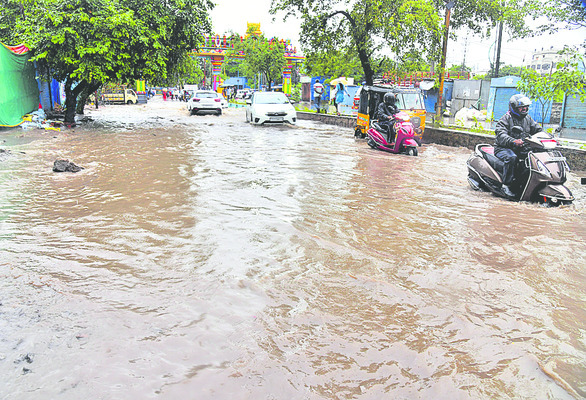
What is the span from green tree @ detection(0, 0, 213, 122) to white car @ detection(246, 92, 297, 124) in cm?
389

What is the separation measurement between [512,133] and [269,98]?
13404 mm

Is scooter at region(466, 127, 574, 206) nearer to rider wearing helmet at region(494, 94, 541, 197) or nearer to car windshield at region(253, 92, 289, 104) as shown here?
rider wearing helmet at region(494, 94, 541, 197)

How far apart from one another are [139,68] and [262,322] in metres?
14.5

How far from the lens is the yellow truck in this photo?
37.5 m

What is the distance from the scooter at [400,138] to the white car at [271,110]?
6.81 meters

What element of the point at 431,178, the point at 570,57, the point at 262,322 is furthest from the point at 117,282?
the point at 570,57

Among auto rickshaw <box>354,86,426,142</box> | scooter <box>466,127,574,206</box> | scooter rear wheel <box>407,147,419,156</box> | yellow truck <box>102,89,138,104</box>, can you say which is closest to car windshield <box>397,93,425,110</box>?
auto rickshaw <box>354,86,426,142</box>

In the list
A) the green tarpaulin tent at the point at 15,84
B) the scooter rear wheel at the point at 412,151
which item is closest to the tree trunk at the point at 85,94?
the green tarpaulin tent at the point at 15,84

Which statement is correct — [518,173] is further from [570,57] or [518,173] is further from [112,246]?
[112,246]

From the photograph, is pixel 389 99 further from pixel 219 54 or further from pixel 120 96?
pixel 219 54

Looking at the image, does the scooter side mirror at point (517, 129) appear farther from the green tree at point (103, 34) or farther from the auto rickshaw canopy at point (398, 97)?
the green tree at point (103, 34)

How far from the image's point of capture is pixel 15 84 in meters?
13.0

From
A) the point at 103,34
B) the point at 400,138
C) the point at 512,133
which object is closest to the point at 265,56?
the point at 103,34

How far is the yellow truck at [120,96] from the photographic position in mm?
37531
